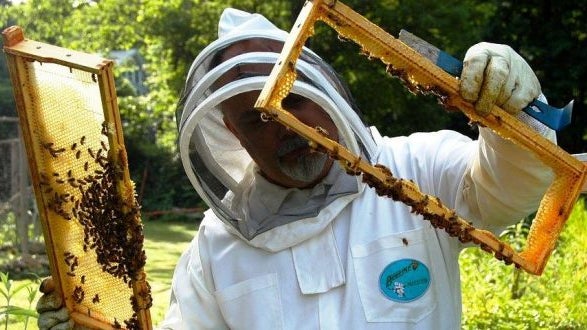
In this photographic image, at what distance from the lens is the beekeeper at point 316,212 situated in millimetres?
2809

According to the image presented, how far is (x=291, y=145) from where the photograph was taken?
293 centimetres

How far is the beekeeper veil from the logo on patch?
0.93 ft

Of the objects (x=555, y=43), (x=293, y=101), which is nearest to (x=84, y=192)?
(x=293, y=101)

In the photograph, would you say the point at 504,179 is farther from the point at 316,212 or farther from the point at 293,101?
the point at 293,101

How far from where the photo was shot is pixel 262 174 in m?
3.16

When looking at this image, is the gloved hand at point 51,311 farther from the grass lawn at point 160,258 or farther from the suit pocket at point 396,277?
the grass lawn at point 160,258

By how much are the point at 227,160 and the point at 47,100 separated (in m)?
0.81

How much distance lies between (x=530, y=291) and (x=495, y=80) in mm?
4333

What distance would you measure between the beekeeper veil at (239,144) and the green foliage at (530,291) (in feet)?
7.00

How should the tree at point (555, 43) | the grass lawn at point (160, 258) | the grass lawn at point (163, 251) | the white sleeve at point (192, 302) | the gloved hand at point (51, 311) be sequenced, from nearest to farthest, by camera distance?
the gloved hand at point (51, 311)
the white sleeve at point (192, 302)
the grass lawn at point (160, 258)
the grass lawn at point (163, 251)
the tree at point (555, 43)

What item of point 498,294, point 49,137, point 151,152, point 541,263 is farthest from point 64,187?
point 151,152

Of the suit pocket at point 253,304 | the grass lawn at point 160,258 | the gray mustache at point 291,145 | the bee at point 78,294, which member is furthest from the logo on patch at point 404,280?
the grass lawn at point 160,258

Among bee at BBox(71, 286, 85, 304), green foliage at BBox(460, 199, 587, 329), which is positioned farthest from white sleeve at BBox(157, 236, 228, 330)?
green foliage at BBox(460, 199, 587, 329)

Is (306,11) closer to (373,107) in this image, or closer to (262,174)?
(262,174)
